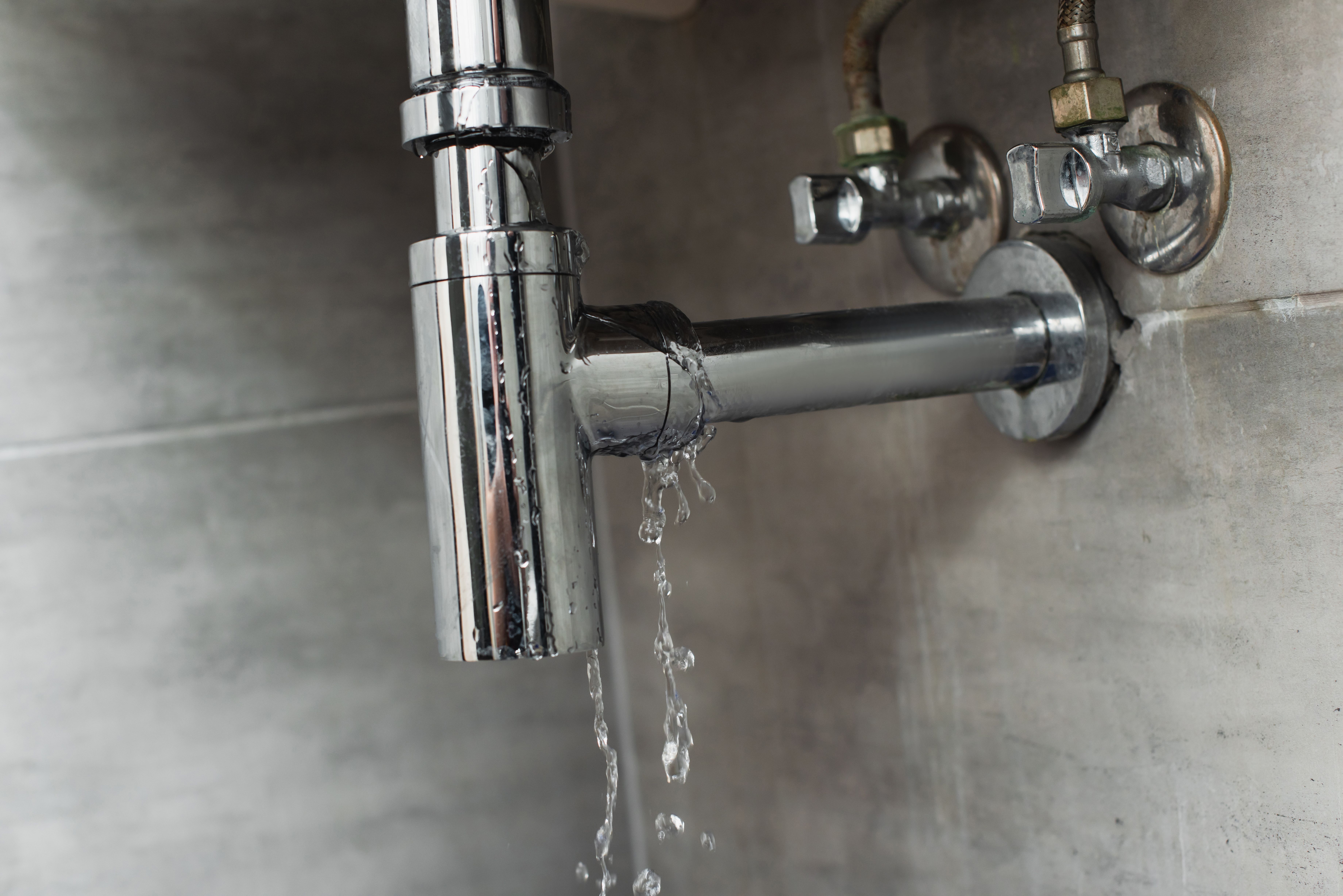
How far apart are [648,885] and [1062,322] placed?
447 millimetres

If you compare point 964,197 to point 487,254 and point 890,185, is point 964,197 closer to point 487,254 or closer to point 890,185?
point 890,185

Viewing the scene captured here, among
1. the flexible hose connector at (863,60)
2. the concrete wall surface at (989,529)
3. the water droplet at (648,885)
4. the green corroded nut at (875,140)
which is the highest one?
the flexible hose connector at (863,60)

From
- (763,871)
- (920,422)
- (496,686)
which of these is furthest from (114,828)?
(920,422)

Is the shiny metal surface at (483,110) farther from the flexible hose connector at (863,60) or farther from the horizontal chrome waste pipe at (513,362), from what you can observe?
the flexible hose connector at (863,60)

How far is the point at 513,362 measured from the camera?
1.18ft

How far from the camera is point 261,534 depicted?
2.37 feet

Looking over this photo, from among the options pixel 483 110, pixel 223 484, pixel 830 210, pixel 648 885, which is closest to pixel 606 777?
pixel 648 885

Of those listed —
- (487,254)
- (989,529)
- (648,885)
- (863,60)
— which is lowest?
(648,885)

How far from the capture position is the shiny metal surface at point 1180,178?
16.7 inches

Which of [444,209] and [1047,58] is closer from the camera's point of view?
[444,209]

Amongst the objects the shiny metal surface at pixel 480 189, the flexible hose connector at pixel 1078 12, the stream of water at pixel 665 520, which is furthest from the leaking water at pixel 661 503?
Answer: the flexible hose connector at pixel 1078 12

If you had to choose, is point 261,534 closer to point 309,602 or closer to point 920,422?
point 309,602

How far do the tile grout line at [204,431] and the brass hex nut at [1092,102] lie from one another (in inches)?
17.2

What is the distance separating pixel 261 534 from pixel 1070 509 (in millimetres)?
521
